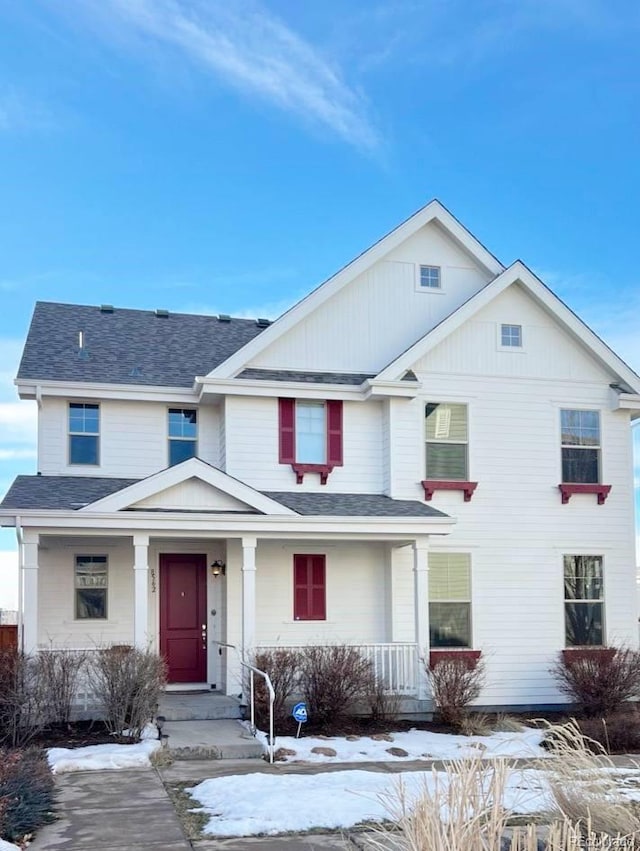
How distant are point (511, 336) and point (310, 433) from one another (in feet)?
13.6

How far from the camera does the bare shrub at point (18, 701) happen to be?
11.9m

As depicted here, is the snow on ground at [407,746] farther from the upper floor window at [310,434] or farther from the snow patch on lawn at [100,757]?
the upper floor window at [310,434]

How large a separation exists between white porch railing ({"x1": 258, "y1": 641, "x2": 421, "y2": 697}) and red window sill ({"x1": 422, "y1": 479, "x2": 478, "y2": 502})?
8.84 ft

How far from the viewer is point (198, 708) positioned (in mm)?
13844

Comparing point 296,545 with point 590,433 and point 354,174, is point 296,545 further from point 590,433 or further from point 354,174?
point 354,174

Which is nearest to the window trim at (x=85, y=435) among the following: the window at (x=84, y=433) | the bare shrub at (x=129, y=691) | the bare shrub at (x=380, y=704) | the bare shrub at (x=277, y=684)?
the window at (x=84, y=433)

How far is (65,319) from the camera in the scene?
706 inches

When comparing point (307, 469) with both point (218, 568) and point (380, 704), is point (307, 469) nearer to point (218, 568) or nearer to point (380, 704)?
point (218, 568)

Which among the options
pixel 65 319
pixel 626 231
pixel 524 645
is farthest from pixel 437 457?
pixel 626 231

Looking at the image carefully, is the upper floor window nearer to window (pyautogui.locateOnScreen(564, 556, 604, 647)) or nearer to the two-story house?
the two-story house

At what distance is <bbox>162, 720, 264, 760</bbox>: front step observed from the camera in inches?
454

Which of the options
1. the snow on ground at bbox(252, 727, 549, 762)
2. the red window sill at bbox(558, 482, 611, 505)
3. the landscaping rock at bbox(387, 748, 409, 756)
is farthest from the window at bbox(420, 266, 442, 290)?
the landscaping rock at bbox(387, 748, 409, 756)

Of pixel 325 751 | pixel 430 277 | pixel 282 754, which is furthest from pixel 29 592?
pixel 430 277

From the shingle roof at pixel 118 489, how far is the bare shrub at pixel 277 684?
2.37 meters
